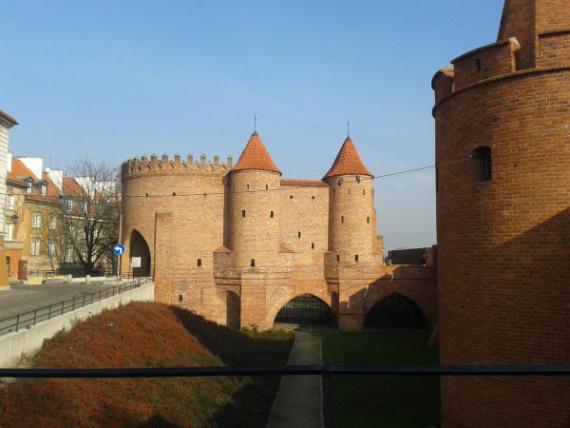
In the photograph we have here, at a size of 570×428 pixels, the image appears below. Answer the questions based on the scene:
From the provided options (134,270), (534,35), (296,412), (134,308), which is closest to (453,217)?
(534,35)

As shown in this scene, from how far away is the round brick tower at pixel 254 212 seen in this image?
3017cm

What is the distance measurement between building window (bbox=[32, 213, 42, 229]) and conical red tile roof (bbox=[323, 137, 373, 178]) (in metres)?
25.1

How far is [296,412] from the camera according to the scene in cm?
1545

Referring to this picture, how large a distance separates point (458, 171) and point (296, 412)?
9.86 metres

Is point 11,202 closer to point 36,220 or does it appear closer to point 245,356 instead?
point 36,220

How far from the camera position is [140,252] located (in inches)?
1313

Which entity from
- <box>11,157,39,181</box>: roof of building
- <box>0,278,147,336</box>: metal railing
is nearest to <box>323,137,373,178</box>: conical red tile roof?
<box>0,278,147,336</box>: metal railing

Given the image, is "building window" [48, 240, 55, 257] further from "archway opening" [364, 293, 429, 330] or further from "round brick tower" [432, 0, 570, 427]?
"round brick tower" [432, 0, 570, 427]

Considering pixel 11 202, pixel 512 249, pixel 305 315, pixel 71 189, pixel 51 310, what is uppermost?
pixel 71 189

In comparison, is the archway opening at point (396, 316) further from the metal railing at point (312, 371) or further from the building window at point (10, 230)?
the metal railing at point (312, 371)

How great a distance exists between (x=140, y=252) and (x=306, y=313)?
12984 millimetres

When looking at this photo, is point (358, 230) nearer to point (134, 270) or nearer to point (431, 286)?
point (431, 286)

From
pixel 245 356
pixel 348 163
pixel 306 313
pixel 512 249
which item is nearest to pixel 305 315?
pixel 306 313

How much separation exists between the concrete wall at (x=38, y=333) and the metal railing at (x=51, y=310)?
8.3 inches
